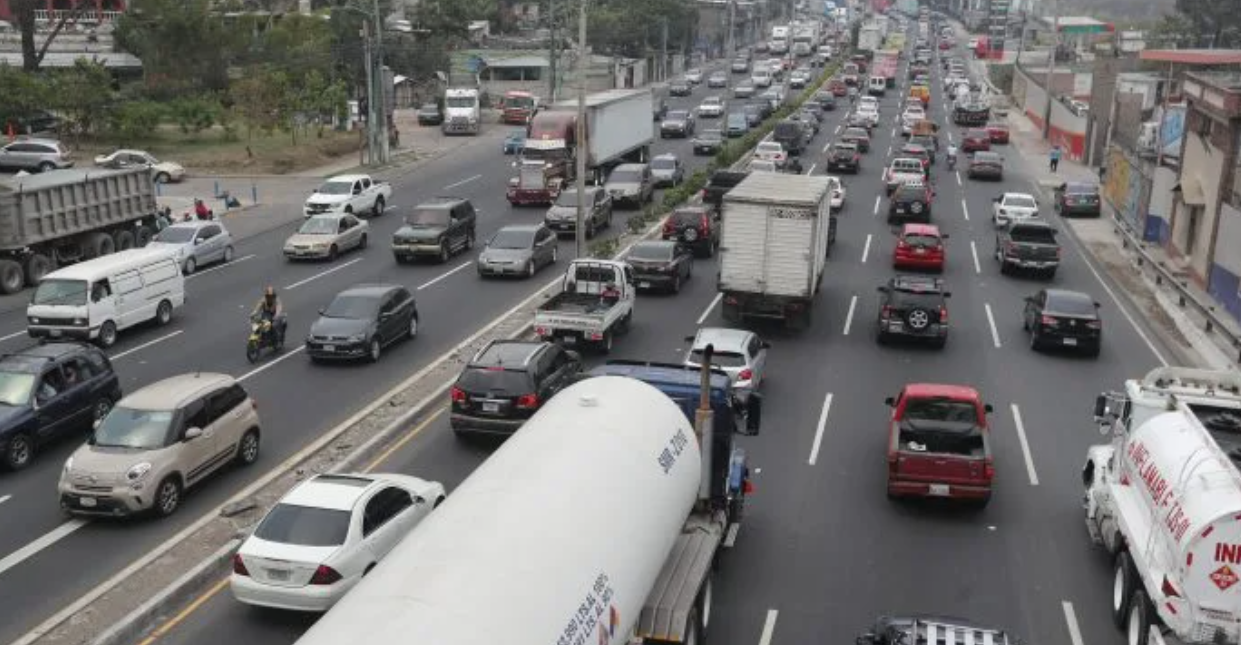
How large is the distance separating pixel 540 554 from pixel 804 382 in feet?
56.3

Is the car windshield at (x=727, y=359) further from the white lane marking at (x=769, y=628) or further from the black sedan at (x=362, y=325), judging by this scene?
the white lane marking at (x=769, y=628)

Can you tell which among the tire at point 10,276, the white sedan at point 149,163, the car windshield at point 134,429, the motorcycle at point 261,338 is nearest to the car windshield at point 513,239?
the motorcycle at point 261,338

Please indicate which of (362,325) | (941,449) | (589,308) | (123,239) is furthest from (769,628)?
(123,239)

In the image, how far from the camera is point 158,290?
2970 cm

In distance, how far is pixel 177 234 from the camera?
122 ft

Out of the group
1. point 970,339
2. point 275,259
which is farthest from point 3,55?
point 970,339

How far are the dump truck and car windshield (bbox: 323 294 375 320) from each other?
472 inches

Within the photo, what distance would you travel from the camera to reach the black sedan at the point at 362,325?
25984 mm

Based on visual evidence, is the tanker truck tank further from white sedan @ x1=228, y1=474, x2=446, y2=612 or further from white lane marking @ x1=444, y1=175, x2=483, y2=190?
white lane marking @ x1=444, y1=175, x2=483, y2=190

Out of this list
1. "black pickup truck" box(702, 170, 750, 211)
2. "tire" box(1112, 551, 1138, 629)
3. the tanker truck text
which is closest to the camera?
the tanker truck text

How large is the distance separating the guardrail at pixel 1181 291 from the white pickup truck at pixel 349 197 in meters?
29.2

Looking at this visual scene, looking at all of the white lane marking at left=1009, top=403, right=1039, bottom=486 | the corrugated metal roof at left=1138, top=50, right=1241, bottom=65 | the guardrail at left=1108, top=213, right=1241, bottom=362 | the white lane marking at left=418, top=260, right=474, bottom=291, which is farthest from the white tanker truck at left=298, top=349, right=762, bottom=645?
the corrugated metal roof at left=1138, top=50, right=1241, bottom=65

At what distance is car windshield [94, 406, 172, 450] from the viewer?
1797 cm

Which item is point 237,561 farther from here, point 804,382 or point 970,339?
point 970,339
